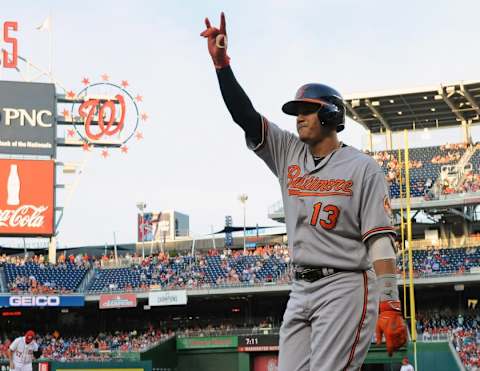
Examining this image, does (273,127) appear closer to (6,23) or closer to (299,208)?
(299,208)

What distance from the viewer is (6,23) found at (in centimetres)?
3812

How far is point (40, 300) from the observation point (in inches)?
1372

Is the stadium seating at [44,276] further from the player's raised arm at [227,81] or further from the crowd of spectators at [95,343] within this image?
the player's raised arm at [227,81]

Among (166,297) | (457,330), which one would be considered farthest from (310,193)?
(166,297)

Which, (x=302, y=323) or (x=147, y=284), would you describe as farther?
(x=147, y=284)

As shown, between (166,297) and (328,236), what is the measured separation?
101 feet

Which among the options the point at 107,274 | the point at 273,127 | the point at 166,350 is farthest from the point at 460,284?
the point at 273,127

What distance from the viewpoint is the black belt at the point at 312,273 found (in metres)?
4.44

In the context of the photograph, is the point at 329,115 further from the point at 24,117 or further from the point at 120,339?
the point at 24,117

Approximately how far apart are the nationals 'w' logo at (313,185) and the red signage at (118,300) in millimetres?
31230

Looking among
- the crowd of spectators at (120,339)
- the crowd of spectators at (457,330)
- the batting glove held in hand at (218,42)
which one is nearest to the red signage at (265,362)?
the crowd of spectators at (120,339)

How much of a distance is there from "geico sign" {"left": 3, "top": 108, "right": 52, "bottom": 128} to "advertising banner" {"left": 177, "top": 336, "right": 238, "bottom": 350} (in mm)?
12628

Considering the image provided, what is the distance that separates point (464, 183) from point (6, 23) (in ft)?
73.8

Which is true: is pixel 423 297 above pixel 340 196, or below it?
below
